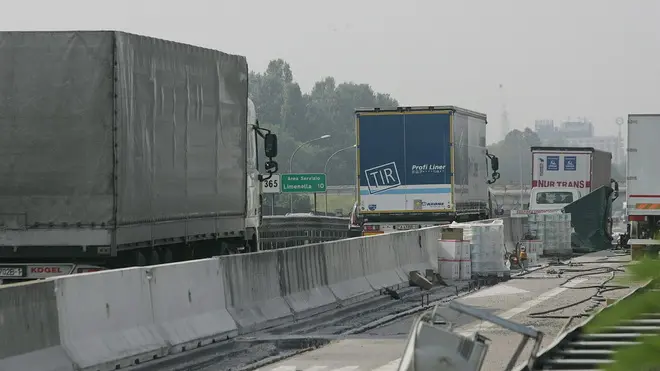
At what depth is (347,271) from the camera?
69.9 ft

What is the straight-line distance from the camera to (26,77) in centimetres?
1716

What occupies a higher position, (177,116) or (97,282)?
(177,116)

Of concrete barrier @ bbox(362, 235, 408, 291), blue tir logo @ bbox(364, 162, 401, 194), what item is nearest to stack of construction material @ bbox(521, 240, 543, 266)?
blue tir logo @ bbox(364, 162, 401, 194)

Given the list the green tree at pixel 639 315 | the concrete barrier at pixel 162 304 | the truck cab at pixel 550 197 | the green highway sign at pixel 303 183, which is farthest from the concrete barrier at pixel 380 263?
the green highway sign at pixel 303 183

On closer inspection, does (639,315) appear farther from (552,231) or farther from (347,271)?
(552,231)

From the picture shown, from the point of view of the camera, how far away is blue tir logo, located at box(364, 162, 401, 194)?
34.4 meters

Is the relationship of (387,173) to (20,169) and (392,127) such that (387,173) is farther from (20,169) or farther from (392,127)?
(20,169)

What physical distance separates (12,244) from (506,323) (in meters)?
11.9

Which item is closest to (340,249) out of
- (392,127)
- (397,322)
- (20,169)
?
(397,322)

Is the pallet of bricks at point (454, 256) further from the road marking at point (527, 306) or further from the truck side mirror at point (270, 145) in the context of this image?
the truck side mirror at point (270, 145)

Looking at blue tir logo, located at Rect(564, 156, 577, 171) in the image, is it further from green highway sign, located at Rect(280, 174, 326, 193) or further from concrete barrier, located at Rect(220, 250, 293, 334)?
concrete barrier, located at Rect(220, 250, 293, 334)

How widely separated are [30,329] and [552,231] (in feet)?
101

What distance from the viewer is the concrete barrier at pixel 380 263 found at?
74.3 ft

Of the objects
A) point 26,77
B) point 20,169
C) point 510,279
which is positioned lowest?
point 510,279
